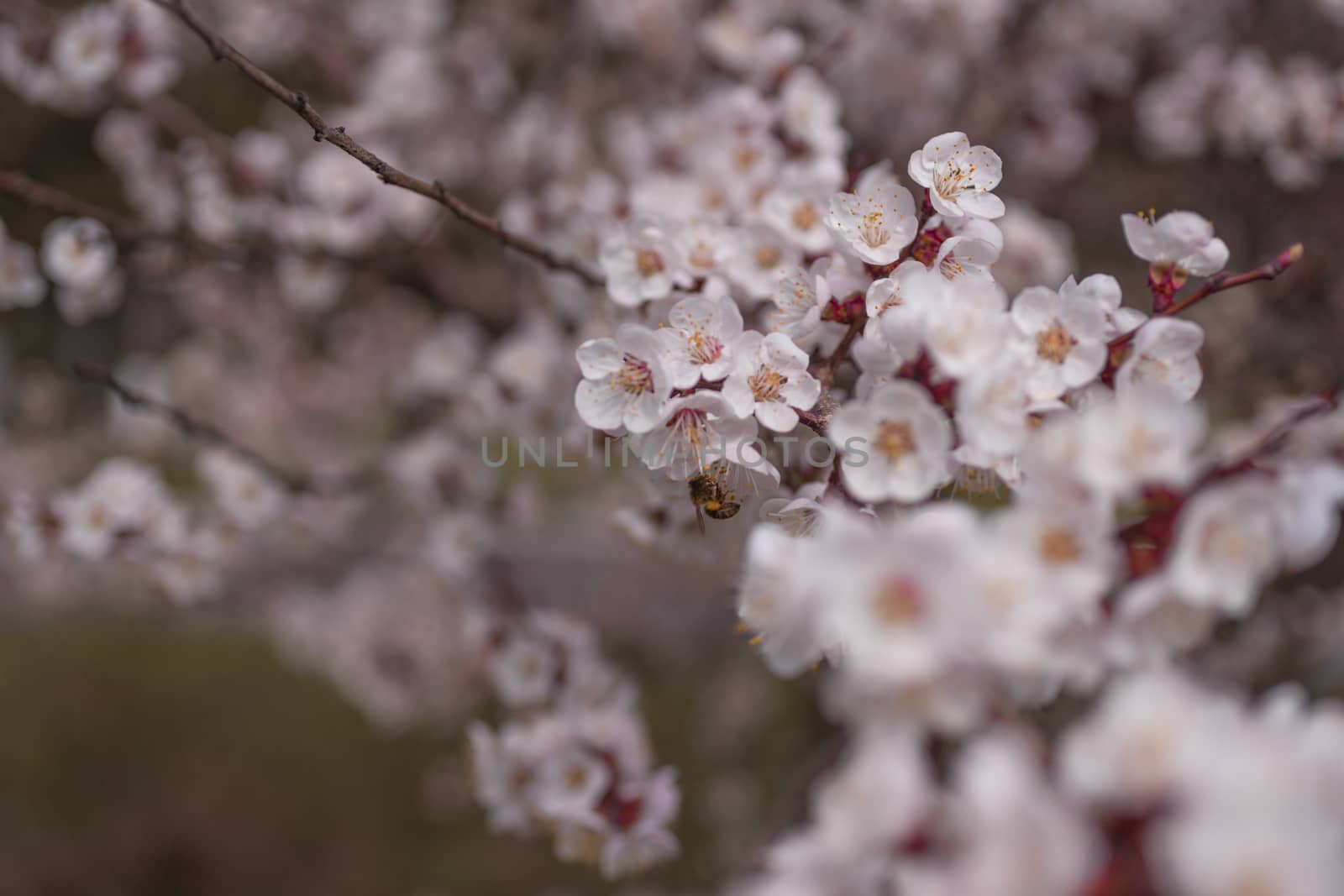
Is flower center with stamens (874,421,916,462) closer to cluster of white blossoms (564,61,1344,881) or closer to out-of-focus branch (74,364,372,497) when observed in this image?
cluster of white blossoms (564,61,1344,881)

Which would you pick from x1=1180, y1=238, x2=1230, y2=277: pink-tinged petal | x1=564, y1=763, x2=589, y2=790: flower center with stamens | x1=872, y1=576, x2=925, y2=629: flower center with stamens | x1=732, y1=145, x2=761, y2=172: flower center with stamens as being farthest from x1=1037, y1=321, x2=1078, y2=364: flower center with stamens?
x1=564, y1=763, x2=589, y2=790: flower center with stamens

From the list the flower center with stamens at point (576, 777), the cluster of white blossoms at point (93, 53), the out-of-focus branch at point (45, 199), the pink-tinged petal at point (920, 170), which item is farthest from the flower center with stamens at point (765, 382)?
the cluster of white blossoms at point (93, 53)

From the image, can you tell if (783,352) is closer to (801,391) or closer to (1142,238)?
(801,391)

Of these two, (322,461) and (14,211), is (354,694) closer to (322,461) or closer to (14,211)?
(322,461)

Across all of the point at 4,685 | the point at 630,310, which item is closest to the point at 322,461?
the point at 4,685

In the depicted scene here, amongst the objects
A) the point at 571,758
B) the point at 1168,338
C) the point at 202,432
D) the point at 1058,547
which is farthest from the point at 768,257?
the point at 202,432

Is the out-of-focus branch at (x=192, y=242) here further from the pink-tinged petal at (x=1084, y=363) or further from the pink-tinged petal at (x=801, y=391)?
the pink-tinged petal at (x=1084, y=363)
